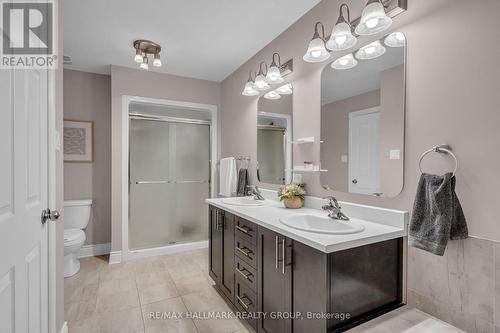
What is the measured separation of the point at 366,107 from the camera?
1.64 meters

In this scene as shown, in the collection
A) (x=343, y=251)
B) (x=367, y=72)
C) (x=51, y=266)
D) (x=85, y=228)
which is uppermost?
(x=367, y=72)

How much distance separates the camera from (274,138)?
2525 millimetres

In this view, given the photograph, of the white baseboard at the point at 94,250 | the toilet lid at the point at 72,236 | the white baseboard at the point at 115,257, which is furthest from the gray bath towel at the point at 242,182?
the white baseboard at the point at 94,250

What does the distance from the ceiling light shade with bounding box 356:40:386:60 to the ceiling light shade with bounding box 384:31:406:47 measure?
44mm

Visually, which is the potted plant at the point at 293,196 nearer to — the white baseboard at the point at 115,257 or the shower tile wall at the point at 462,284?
the shower tile wall at the point at 462,284

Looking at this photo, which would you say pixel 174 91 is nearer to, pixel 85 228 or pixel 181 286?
pixel 85 228

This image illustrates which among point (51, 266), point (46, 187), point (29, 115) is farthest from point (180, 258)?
point (29, 115)

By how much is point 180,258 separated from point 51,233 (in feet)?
6.59

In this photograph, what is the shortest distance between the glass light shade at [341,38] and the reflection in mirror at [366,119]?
10 cm

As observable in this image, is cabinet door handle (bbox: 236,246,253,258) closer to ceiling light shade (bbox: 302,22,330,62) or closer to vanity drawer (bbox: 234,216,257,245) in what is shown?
vanity drawer (bbox: 234,216,257,245)

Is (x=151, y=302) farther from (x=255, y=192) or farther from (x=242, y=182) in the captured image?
(x=242, y=182)

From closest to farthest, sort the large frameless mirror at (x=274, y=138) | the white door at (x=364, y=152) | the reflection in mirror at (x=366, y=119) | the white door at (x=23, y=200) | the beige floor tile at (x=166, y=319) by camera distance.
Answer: the white door at (x=23, y=200) → the reflection in mirror at (x=366, y=119) → the white door at (x=364, y=152) → the beige floor tile at (x=166, y=319) → the large frameless mirror at (x=274, y=138)

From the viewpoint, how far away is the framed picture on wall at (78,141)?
320 cm

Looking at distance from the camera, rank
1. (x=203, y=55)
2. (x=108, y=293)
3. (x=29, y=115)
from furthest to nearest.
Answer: (x=203, y=55) → (x=108, y=293) → (x=29, y=115)
